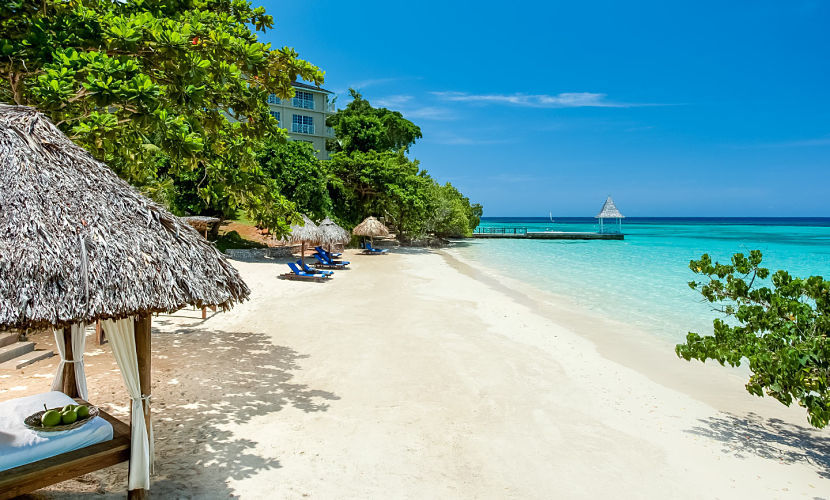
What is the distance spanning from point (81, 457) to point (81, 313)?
117 centimetres

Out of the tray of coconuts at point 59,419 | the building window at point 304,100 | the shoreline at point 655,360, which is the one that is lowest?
the shoreline at point 655,360

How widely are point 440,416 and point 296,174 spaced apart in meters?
19.6

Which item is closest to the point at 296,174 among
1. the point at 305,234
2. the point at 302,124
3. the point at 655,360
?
the point at 305,234

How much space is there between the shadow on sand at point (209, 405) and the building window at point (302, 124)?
40191mm

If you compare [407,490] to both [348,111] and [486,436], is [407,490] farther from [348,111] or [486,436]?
[348,111]

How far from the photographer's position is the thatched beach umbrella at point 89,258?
3.70 meters

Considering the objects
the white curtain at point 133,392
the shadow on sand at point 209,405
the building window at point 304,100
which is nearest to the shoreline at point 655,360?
the shadow on sand at point 209,405

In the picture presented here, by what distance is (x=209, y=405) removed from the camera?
659cm

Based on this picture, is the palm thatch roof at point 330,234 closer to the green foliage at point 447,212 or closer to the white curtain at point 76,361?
the green foliage at point 447,212

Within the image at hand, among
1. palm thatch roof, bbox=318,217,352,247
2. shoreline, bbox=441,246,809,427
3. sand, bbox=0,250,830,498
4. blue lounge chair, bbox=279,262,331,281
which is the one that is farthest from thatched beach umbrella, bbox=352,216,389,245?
sand, bbox=0,250,830,498

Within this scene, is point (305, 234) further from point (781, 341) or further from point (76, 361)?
point (781, 341)

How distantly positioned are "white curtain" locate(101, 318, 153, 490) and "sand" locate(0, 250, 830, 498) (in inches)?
18.5

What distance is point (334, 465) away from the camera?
515 cm

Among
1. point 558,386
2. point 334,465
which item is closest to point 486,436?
point 334,465
